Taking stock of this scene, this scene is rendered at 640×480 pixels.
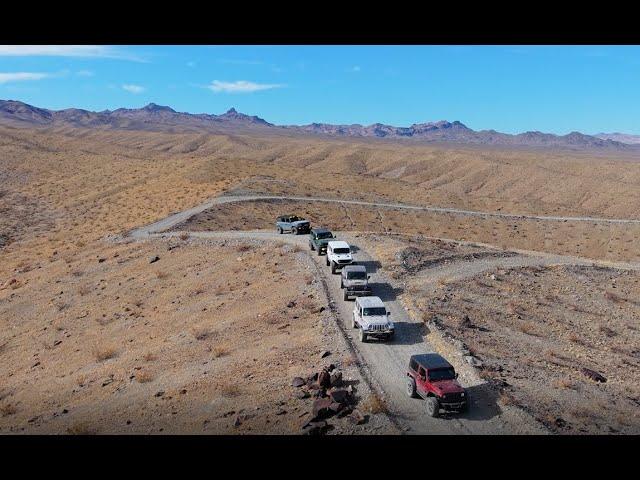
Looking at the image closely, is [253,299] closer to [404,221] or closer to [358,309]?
[358,309]

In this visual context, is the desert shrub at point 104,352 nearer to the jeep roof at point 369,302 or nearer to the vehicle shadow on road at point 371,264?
the jeep roof at point 369,302

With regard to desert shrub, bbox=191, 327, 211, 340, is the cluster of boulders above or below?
above

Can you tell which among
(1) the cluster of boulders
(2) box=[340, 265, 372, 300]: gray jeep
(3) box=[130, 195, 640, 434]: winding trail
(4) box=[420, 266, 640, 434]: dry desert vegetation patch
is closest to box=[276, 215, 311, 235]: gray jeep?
(3) box=[130, 195, 640, 434]: winding trail

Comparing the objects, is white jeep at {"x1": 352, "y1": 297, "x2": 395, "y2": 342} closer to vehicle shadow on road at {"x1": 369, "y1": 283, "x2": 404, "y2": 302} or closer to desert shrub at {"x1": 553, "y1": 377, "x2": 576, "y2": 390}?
vehicle shadow on road at {"x1": 369, "y1": 283, "x2": 404, "y2": 302}

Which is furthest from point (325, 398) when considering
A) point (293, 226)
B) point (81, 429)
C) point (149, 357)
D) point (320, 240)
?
point (293, 226)

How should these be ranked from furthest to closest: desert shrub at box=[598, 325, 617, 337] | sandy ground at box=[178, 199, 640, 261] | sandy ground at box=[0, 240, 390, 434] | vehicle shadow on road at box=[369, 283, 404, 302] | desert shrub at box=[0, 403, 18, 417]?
sandy ground at box=[178, 199, 640, 261] → vehicle shadow on road at box=[369, 283, 404, 302] → desert shrub at box=[598, 325, 617, 337] → desert shrub at box=[0, 403, 18, 417] → sandy ground at box=[0, 240, 390, 434]

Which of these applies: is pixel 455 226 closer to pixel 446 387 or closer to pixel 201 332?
pixel 201 332

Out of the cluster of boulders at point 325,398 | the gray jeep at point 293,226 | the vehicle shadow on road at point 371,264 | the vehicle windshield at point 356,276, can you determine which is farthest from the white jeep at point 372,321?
the gray jeep at point 293,226
